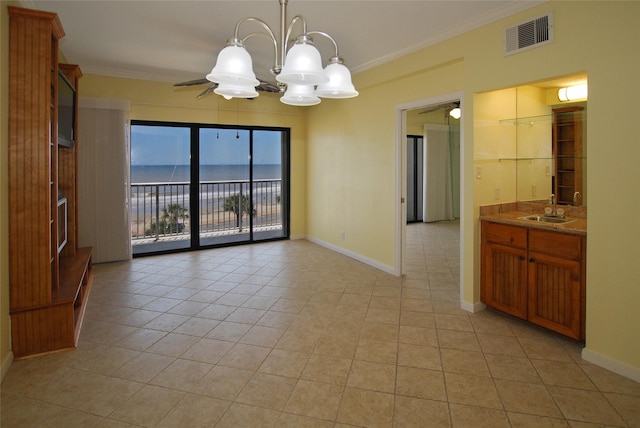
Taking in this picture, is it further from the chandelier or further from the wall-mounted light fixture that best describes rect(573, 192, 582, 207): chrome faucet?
the chandelier

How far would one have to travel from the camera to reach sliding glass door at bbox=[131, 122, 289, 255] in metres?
5.73

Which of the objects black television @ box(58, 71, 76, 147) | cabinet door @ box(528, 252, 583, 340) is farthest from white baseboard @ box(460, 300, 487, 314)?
black television @ box(58, 71, 76, 147)

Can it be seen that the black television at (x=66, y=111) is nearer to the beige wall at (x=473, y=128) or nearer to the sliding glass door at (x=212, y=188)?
the beige wall at (x=473, y=128)

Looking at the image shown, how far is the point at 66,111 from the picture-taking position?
3656 mm

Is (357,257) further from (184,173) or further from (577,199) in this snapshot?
(184,173)

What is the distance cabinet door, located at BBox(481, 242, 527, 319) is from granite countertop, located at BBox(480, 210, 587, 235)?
225 mm

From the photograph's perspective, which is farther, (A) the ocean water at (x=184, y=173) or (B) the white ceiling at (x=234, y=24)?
(A) the ocean water at (x=184, y=173)

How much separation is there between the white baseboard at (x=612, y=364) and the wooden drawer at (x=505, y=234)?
862mm

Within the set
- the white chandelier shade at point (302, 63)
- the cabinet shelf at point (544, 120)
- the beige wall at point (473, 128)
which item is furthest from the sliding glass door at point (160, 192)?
the cabinet shelf at point (544, 120)

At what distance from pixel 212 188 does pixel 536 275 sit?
207 inches

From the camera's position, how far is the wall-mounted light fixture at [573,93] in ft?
10.3

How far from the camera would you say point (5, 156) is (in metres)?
2.35

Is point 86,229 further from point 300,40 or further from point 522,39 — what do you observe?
point 522,39

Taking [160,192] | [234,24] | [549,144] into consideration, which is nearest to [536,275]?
[549,144]
